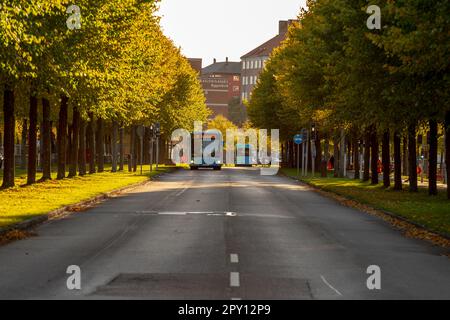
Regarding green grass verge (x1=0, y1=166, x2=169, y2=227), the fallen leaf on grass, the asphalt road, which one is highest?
green grass verge (x1=0, y1=166, x2=169, y2=227)

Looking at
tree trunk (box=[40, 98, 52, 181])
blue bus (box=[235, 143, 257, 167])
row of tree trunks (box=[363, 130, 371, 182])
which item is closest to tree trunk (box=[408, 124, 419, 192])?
row of tree trunks (box=[363, 130, 371, 182])

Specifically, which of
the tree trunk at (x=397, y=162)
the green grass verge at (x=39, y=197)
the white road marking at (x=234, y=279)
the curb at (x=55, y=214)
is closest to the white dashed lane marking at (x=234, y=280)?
the white road marking at (x=234, y=279)

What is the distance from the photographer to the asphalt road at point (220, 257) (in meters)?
10.9

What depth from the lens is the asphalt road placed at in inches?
428

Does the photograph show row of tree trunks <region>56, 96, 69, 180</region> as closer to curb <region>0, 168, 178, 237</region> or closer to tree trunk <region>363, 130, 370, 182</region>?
curb <region>0, 168, 178, 237</region>

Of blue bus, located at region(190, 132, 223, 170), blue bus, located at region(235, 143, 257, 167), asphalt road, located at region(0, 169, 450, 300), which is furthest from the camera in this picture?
blue bus, located at region(235, 143, 257, 167)

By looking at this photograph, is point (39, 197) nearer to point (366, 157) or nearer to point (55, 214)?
point (55, 214)

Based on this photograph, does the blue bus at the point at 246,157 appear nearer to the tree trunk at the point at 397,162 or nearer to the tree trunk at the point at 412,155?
the tree trunk at the point at 397,162

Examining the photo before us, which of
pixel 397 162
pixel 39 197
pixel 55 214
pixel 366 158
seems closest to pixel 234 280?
pixel 55 214

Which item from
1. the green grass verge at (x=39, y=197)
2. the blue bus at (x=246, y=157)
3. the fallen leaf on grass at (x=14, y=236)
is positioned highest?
the blue bus at (x=246, y=157)

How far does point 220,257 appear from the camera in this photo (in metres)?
14.4

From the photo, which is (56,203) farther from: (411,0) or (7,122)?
(411,0)

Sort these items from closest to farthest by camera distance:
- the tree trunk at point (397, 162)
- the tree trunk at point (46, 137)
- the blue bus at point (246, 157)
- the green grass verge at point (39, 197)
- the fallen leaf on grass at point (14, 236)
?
the fallen leaf on grass at point (14, 236), the green grass verge at point (39, 197), the tree trunk at point (397, 162), the tree trunk at point (46, 137), the blue bus at point (246, 157)
